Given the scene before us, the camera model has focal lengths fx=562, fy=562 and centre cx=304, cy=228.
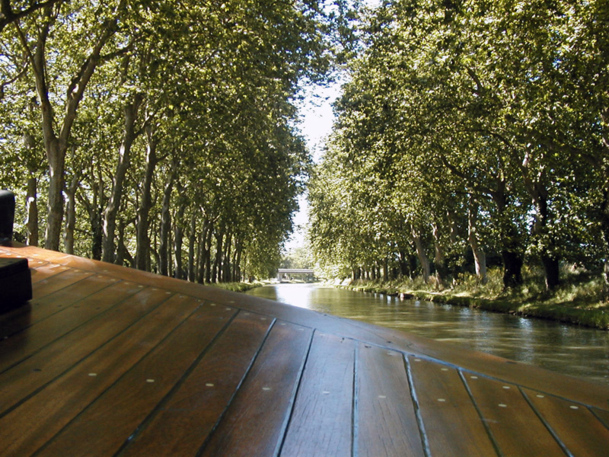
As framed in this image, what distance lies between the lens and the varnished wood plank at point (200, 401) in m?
2.09

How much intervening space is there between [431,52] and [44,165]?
12.9 meters

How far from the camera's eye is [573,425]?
2.49 m

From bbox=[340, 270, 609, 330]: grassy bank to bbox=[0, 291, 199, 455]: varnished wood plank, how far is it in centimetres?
1300

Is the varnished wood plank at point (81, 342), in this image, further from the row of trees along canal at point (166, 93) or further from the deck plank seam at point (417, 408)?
the row of trees along canal at point (166, 93)

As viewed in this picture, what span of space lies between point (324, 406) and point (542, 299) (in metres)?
18.0

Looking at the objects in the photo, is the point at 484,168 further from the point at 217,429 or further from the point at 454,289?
the point at 217,429

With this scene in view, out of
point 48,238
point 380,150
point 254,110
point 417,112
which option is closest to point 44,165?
point 48,238

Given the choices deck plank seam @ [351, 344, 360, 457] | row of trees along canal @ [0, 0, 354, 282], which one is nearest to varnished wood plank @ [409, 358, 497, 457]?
deck plank seam @ [351, 344, 360, 457]

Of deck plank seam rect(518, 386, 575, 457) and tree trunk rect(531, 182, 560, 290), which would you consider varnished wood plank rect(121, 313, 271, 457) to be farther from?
tree trunk rect(531, 182, 560, 290)

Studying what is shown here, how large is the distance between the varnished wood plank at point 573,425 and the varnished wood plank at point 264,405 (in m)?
1.16

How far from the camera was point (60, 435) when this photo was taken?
7.02 ft

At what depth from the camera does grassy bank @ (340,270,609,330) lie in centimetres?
1480

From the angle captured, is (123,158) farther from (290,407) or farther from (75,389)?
(290,407)

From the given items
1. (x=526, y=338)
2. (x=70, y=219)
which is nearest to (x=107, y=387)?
(x=526, y=338)
